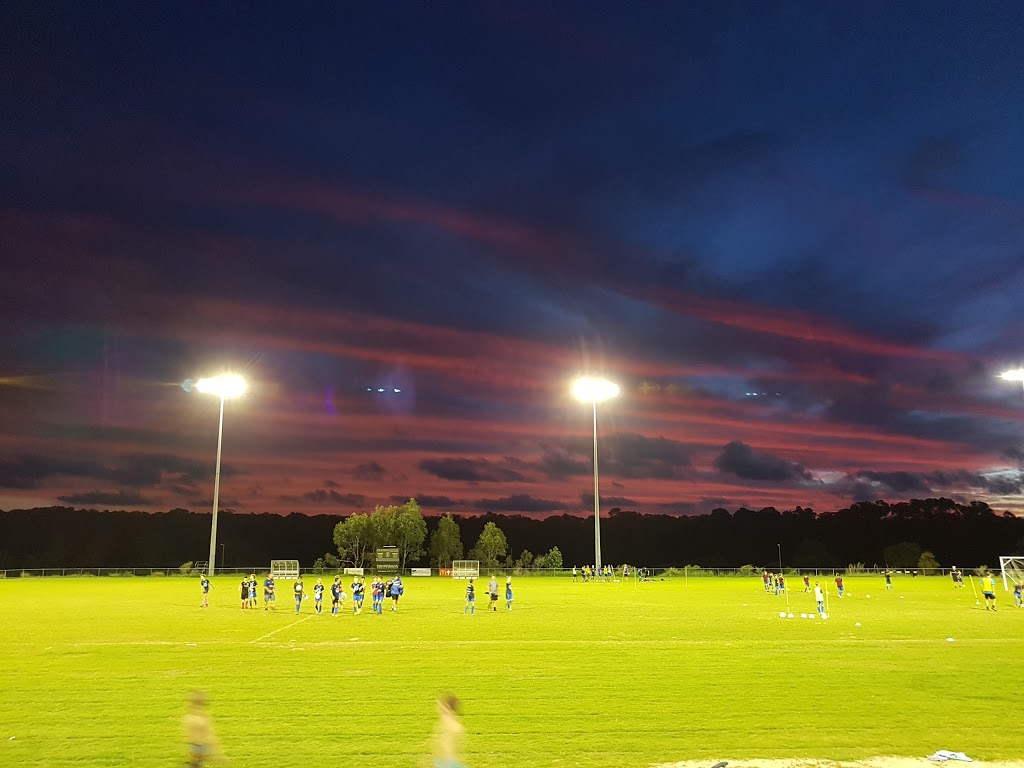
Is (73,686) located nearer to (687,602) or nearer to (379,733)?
(379,733)

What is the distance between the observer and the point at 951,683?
1683 cm

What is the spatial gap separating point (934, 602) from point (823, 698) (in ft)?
109

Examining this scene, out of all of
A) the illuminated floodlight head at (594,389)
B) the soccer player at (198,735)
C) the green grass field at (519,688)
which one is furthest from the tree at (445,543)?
the soccer player at (198,735)

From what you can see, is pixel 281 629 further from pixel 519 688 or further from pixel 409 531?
pixel 409 531

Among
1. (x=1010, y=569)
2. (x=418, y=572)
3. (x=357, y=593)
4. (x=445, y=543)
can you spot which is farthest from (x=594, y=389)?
(x=445, y=543)

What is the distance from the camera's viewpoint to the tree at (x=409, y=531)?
381ft

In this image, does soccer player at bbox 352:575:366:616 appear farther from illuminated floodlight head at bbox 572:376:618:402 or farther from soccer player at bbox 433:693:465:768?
illuminated floodlight head at bbox 572:376:618:402

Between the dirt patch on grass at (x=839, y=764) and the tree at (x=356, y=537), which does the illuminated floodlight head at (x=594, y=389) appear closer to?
the tree at (x=356, y=537)

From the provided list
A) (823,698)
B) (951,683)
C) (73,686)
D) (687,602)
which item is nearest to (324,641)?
(73,686)

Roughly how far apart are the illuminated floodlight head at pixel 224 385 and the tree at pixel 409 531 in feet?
162

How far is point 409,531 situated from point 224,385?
172 feet

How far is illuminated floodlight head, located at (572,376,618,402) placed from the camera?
73.7 meters

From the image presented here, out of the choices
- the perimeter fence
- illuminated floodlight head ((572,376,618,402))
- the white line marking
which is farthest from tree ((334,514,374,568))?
the white line marking

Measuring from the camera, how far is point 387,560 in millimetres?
80625
